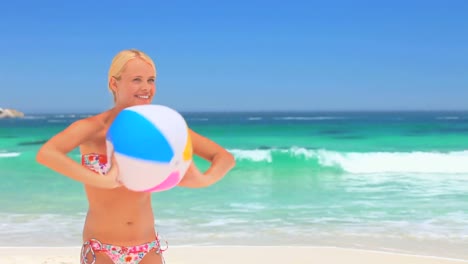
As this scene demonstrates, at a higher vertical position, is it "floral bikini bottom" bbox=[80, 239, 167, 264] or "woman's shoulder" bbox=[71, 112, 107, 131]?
"woman's shoulder" bbox=[71, 112, 107, 131]

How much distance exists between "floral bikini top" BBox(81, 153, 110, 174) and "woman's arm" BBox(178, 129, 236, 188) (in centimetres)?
32

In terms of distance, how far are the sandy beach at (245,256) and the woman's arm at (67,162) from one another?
4052mm

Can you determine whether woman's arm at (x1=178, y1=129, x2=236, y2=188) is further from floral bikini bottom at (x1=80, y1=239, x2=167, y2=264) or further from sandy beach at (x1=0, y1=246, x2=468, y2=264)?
sandy beach at (x1=0, y1=246, x2=468, y2=264)

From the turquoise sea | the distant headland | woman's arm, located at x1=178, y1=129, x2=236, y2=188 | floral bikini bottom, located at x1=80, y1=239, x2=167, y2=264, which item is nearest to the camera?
woman's arm, located at x1=178, y1=129, x2=236, y2=188

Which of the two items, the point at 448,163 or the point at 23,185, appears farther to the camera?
the point at 448,163

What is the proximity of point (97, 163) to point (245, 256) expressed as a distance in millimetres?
4171

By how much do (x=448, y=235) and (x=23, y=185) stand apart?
931 cm

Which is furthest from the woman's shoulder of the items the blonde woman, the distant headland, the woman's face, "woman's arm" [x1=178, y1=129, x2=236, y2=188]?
the distant headland

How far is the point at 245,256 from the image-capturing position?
663cm

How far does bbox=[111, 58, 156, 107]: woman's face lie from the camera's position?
8.70 feet

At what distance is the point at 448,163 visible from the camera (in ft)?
67.1

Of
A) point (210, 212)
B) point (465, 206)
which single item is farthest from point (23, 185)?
point (465, 206)

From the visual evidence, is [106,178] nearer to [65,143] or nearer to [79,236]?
[65,143]

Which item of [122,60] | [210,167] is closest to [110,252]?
[210,167]
